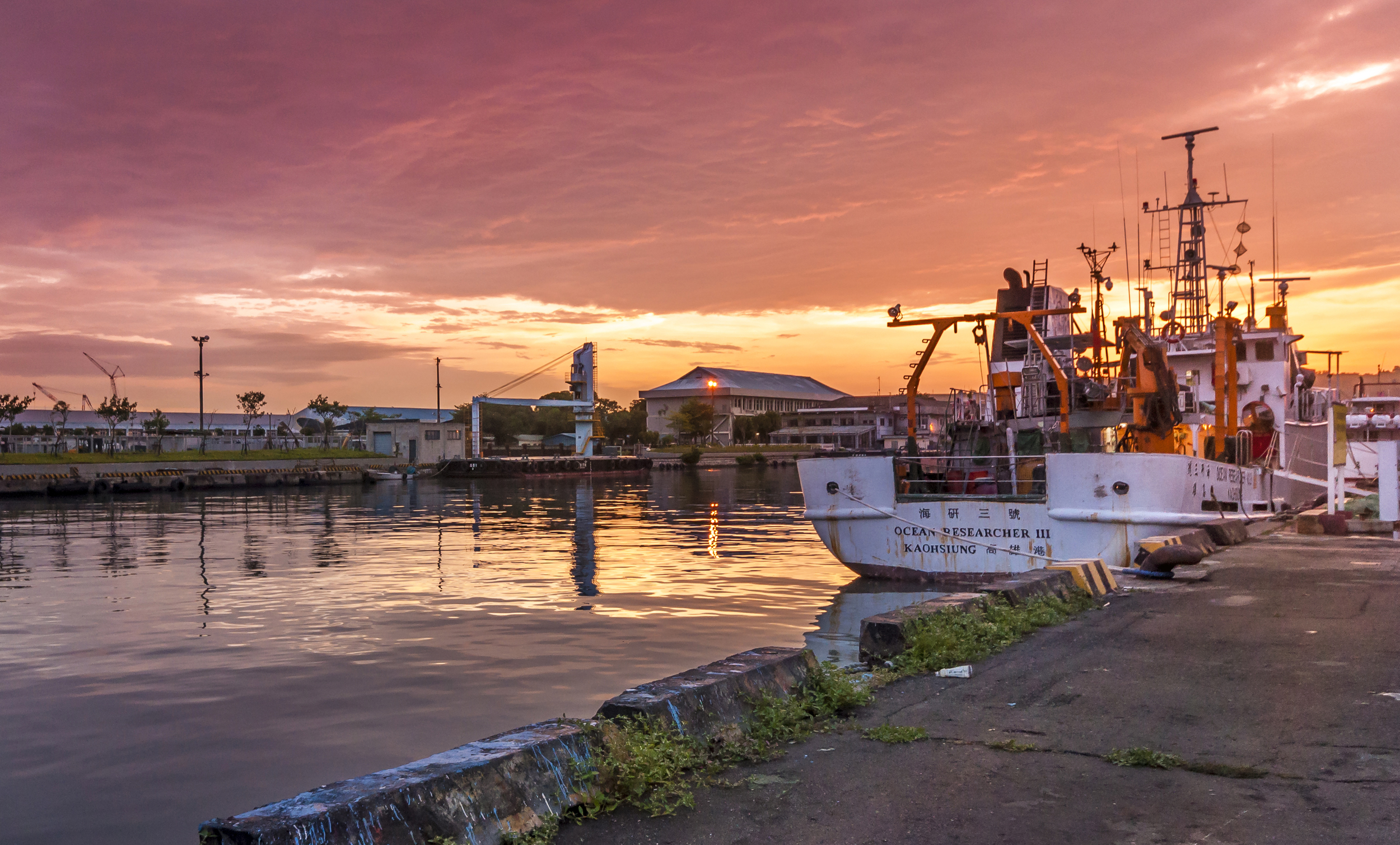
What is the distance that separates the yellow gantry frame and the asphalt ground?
31.4 ft

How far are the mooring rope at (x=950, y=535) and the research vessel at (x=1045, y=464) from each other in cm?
2

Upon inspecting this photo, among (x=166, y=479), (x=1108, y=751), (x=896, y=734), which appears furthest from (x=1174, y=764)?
(x=166, y=479)

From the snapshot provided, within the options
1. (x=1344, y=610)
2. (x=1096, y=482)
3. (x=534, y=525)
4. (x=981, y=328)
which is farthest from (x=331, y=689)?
(x=534, y=525)

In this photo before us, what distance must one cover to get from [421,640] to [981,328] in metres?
12.1

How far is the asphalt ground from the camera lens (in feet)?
15.1

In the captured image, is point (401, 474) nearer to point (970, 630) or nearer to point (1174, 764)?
point (970, 630)

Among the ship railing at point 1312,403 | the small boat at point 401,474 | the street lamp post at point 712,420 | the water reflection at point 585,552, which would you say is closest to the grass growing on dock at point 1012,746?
the water reflection at point 585,552

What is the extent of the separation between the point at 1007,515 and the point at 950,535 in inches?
41.3

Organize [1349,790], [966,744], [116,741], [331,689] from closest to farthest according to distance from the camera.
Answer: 1. [1349,790]
2. [966,744]
3. [116,741]
4. [331,689]

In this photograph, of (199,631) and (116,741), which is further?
(199,631)

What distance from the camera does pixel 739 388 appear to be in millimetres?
155875

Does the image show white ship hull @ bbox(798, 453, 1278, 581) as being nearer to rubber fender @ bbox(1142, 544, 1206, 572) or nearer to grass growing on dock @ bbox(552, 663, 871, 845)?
rubber fender @ bbox(1142, 544, 1206, 572)

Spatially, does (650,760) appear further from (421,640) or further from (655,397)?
(655,397)

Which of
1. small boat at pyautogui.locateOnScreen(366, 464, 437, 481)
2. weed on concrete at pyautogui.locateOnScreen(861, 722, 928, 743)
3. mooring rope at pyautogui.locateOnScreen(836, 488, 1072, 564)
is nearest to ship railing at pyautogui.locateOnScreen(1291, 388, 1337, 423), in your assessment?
mooring rope at pyautogui.locateOnScreen(836, 488, 1072, 564)
